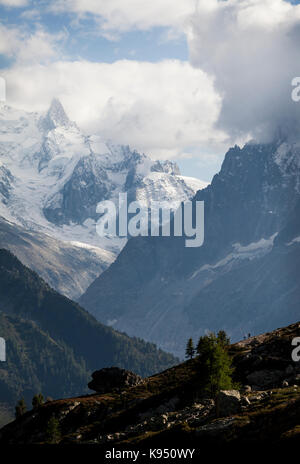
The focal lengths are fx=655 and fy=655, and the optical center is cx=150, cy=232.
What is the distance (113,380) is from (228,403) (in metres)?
86.4

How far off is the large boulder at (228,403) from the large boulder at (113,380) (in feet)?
261

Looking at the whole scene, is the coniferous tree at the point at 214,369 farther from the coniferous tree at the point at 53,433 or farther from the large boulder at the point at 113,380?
the large boulder at the point at 113,380

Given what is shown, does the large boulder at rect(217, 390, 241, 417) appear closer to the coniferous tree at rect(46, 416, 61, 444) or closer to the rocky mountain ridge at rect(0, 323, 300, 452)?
the rocky mountain ridge at rect(0, 323, 300, 452)

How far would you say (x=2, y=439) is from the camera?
490 ft

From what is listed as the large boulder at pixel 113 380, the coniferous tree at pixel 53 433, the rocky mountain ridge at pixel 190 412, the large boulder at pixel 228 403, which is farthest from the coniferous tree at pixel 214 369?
the large boulder at pixel 113 380

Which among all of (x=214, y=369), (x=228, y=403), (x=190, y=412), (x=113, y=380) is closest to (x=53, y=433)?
(x=214, y=369)

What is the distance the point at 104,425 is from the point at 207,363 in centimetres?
2640

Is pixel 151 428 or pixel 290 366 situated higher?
pixel 290 366

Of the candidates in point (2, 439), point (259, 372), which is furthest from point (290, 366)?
point (2, 439)

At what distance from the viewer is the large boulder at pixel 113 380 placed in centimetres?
16925

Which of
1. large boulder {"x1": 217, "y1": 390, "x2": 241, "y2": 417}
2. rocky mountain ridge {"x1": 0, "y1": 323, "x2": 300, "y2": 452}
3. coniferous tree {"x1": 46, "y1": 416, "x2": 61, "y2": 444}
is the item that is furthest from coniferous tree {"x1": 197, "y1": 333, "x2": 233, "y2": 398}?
coniferous tree {"x1": 46, "y1": 416, "x2": 61, "y2": 444}

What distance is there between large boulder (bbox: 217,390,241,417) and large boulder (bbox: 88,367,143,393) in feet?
261
